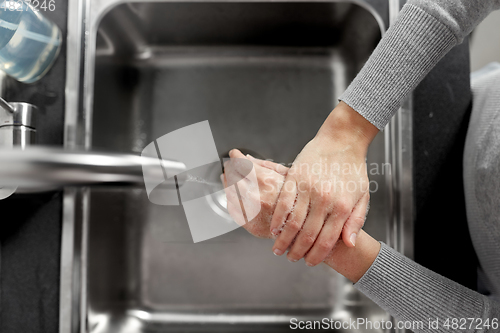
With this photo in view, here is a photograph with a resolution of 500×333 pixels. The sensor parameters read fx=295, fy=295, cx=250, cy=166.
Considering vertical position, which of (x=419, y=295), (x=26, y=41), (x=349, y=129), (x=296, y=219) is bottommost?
(x=419, y=295)

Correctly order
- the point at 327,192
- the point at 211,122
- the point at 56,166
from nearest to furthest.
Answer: the point at 56,166, the point at 327,192, the point at 211,122

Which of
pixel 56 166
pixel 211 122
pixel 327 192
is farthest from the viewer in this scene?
pixel 211 122

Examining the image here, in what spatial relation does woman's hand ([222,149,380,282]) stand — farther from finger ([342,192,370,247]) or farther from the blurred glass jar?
the blurred glass jar

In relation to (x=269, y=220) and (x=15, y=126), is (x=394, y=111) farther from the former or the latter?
(x=15, y=126)

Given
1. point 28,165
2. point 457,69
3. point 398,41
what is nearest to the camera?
point 28,165

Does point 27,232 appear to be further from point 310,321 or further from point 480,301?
point 480,301

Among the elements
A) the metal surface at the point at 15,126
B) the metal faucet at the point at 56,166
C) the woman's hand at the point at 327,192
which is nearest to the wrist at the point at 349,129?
the woman's hand at the point at 327,192

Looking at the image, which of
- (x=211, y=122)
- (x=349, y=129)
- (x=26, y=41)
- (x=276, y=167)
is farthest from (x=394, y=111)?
(x=26, y=41)

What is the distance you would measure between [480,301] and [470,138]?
227 mm

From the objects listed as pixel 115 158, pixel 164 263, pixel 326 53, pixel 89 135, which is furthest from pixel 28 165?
pixel 326 53

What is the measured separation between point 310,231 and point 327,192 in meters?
0.05

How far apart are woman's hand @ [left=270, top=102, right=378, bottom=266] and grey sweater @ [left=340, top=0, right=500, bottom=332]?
0.03m

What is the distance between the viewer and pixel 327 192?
Answer: 358 millimetres

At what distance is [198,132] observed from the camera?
51 centimetres
